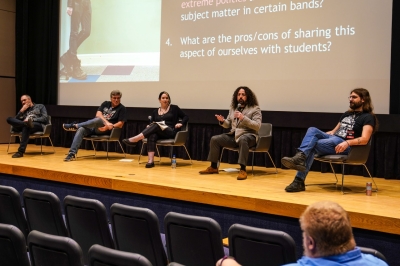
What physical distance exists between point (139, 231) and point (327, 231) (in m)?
1.30

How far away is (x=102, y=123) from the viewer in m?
6.79

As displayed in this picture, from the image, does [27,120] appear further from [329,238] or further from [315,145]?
[329,238]

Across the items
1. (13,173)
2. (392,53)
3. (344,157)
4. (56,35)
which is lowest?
(13,173)

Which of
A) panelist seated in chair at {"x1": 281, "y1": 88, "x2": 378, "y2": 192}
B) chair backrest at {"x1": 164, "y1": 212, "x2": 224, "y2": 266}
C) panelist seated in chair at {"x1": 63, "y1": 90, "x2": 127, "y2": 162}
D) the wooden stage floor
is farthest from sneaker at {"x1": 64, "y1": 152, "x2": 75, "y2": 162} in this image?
chair backrest at {"x1": 164, "y1": 212, "x2": 224, "y2": 266}

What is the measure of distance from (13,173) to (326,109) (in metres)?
3.74

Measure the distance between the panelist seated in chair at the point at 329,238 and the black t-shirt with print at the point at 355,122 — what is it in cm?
314

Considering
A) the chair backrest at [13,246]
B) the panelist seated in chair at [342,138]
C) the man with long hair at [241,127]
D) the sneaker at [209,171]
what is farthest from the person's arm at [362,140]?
the chair backrest at [13,246]

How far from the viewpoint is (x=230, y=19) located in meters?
6.94

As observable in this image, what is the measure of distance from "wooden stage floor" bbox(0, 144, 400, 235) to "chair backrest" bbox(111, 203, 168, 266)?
1.52 m

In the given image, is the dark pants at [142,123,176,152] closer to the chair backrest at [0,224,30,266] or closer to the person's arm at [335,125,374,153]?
the person's arm at [335,125,374,153]

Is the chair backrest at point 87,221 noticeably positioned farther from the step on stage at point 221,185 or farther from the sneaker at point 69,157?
the sneaker at point 69,157

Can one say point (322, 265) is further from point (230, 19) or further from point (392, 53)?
point (230, 19)

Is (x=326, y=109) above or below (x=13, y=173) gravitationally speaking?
above

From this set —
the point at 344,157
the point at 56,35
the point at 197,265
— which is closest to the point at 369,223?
the point at 344,157
